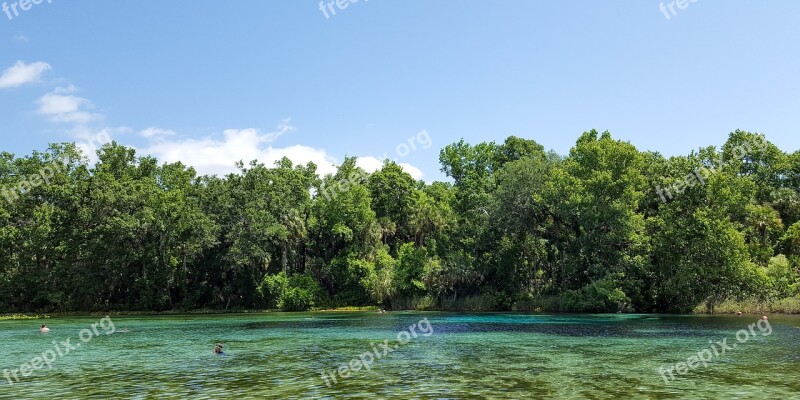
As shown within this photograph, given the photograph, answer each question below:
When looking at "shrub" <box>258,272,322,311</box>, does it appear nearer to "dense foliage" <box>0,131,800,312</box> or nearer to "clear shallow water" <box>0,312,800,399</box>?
"dense foliage" <box>0,131,800,312</box>

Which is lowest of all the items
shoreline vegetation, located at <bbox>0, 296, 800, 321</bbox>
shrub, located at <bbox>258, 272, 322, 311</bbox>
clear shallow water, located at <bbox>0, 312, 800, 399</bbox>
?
clear shallow water, located at <bbox>0, 312, 800, 399</bbox>

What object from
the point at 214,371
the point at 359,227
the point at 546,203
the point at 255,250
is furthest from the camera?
the point at 359,227

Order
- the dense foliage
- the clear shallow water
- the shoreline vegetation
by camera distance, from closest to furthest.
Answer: the clear shallow water → the shoreline vegetation → the dense foliage

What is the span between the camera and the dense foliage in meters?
59.5

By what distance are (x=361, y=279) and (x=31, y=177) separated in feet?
155

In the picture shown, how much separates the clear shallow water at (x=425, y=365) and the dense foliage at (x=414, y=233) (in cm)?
2127

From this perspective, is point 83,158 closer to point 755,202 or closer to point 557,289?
point 557,289

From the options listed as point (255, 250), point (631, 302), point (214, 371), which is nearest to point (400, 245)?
point (255, 250)

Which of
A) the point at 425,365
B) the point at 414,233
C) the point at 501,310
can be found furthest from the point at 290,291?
the point at 425,365

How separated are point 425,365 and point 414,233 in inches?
2348

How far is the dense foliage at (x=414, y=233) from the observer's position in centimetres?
5953

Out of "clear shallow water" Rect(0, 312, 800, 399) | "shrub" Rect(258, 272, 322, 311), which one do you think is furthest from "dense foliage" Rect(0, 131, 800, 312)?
"clear shallow water" Rect(0, 312, 800, 399)

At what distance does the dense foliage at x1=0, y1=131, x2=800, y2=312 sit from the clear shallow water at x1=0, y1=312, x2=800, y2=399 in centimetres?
2127

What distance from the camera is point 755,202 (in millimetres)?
68375
